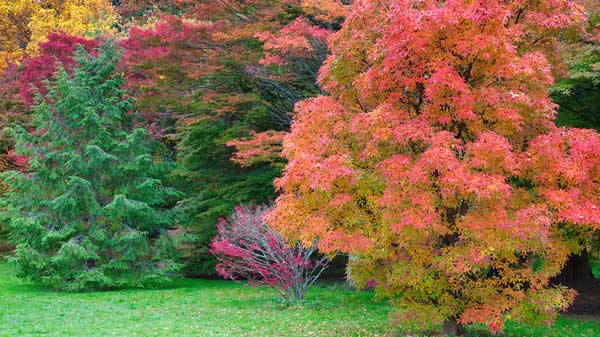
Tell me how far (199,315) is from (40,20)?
78.9 ft

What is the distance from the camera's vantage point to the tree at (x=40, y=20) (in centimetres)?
3156

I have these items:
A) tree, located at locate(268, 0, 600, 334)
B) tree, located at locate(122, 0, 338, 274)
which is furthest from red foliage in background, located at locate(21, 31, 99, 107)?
tree, located at locate(268, 0, 600, 334)

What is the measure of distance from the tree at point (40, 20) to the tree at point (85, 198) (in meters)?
11.2

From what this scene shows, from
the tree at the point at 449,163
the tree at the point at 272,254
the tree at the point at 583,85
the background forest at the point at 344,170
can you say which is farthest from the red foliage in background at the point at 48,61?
the tree at the point at 583,85

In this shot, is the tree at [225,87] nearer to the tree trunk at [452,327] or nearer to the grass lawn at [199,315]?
the grass lawn at [199,315]

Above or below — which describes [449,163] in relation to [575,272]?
above

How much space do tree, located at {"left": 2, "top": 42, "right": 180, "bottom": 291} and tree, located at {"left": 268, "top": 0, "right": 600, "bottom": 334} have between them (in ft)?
37.6

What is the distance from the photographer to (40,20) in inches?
1262

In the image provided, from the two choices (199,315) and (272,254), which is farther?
(272,254)

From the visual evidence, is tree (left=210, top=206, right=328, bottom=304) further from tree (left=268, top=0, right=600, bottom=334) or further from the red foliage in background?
the red foliage in background

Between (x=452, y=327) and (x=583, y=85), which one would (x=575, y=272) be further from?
(x=452, y=327)

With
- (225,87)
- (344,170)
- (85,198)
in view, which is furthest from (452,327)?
(85,198)

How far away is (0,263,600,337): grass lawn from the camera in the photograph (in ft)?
37.9

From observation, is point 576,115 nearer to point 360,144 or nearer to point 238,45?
point 360,144
